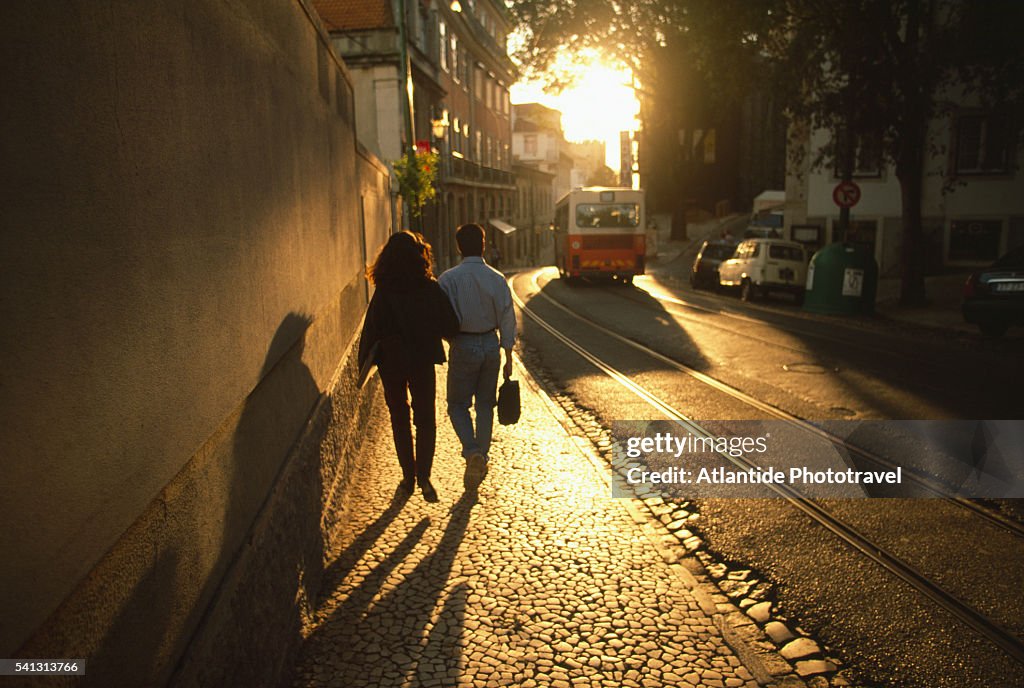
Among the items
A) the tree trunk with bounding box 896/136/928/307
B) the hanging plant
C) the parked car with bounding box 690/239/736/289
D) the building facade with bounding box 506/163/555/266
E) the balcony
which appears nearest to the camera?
the tree trunk with bounding box 896/136/928/307

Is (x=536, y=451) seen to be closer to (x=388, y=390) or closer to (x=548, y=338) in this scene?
(x=388, y=390)

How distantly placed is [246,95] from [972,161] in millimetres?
27098

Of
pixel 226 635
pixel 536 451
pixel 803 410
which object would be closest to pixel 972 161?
pixel 803 410

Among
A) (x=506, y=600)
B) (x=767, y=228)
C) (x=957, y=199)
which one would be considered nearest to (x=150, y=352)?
(x=506, y=600)

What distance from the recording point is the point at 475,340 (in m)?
5.47

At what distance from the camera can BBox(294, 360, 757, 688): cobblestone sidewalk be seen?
10.9ft

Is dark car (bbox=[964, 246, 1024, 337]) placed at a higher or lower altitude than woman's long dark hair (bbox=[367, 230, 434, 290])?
A: lower

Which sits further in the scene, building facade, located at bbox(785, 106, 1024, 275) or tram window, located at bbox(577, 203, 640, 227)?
tram window, located at bbox(577, 203, 640, 227)

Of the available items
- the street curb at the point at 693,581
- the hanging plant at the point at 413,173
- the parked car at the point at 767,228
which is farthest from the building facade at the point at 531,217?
the street curb at the point at 693,581

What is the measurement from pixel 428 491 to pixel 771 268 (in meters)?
16.0

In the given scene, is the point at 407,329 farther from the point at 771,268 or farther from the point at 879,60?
the point at 771,268

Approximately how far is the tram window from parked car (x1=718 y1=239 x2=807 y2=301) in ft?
16.8

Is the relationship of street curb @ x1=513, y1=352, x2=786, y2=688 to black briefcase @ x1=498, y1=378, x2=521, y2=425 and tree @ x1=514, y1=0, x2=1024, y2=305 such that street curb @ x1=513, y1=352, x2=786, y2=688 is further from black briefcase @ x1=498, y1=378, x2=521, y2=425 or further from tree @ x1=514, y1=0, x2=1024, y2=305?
tree @ x1=514, y1=0, x2=1024, y2=305

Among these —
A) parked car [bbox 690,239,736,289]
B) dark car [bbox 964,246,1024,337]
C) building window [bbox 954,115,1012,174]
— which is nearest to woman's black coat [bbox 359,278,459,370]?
dark car [bbox 964,246,1024,337]
